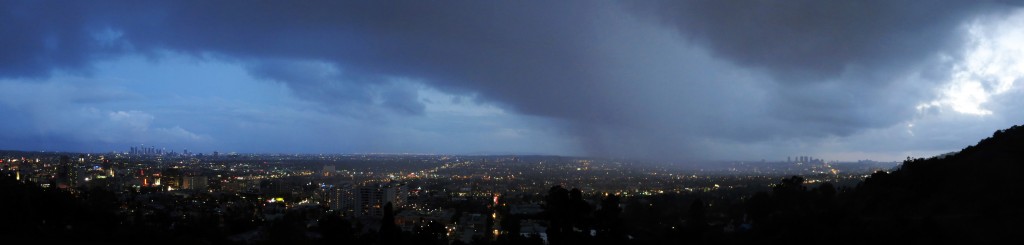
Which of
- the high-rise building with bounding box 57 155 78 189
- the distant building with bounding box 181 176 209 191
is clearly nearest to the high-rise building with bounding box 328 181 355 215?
the distant building with bounding box 181 176 209 191

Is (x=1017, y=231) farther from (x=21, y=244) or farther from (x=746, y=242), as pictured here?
(x=21, y=244)

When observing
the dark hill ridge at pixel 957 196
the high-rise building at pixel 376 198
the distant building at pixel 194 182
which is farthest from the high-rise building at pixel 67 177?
the dark hill ridge at pixel 957 196

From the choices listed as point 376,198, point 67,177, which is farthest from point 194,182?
point 376,198

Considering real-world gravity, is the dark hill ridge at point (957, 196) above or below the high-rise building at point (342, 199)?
above

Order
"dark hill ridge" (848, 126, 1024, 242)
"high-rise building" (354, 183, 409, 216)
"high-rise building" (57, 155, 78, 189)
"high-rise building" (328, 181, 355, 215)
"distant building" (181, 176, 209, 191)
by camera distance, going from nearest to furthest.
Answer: "dark hill ridge" (848, 126, 1024, 242) → "high-rise building" (354, 183, 409, 216) → "high-rise building" (328, 181, 355, 215) → "high-rise building" (57, 155, 78, 189) → "distant building" (181, 176, 209, 191)

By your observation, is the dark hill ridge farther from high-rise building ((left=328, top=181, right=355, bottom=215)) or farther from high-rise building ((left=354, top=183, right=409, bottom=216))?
high-rise building ((left=328, top=181, right=355, bottom=215))

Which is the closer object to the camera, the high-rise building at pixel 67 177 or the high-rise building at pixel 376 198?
the high-rise building at pixel 376 198

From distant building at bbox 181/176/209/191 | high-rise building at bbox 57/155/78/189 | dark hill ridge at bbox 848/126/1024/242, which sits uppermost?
dark hill ridge at bbox 848/126/1024/242

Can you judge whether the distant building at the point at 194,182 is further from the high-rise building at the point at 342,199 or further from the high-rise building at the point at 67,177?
the high-rise building at the point at 342,199
